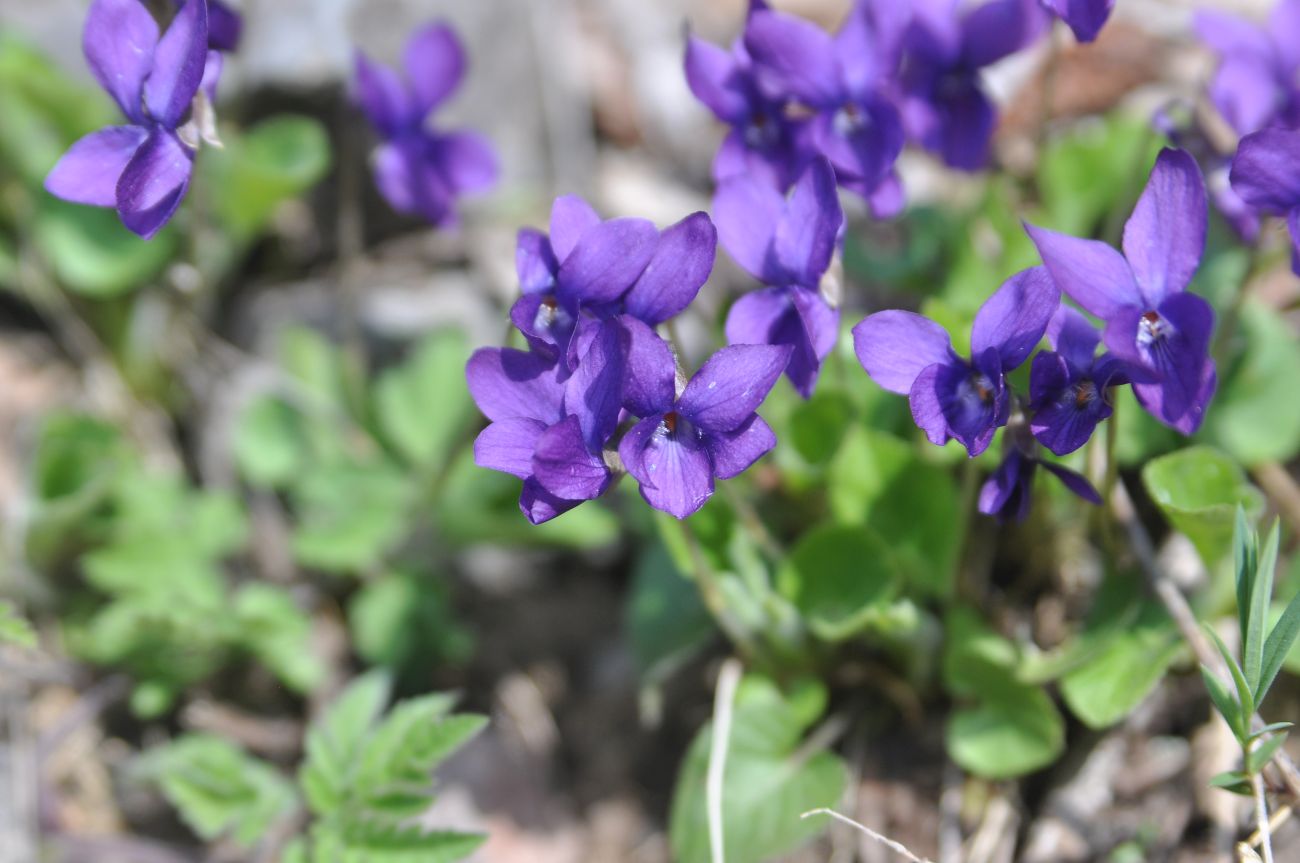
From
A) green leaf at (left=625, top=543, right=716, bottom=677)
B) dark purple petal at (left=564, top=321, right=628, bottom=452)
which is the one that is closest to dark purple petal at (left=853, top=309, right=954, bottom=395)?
dark purple petal at (left=564, top=321, right=628, bottom=452)

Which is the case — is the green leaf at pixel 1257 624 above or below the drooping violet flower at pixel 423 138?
below

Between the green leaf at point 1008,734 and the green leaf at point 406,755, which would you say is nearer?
the green leaf at point 406,755

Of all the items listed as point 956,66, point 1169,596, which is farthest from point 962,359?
point 956,66

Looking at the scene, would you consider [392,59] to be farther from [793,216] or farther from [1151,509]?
[1151,509]

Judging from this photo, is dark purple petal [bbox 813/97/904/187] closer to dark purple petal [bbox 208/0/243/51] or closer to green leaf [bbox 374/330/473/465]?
dark purple petal [bbox 208/0/243/51]

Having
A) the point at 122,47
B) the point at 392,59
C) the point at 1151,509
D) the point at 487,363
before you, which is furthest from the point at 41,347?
the point at 1151,509

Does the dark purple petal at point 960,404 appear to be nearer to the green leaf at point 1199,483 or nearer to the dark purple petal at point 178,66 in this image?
the green leaf at point 1199,483

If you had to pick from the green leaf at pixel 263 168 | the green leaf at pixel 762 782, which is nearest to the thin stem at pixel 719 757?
the green leaf at pixel 762 782
